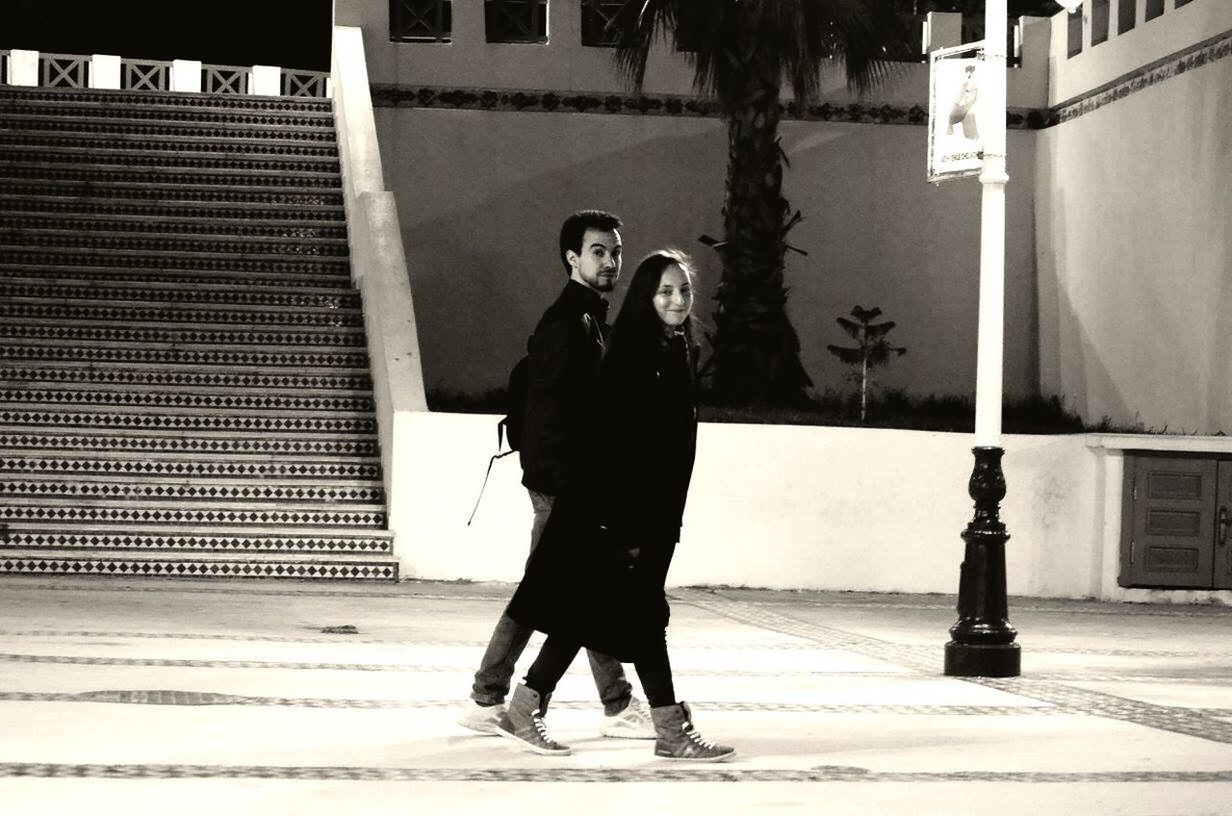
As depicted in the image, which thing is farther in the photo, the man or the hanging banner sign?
the hanging banner sign

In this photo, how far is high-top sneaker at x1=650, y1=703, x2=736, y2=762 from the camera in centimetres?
732

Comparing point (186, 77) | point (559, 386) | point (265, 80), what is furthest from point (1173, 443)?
point (186, 77)

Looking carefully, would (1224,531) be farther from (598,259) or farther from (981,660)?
(598,259)

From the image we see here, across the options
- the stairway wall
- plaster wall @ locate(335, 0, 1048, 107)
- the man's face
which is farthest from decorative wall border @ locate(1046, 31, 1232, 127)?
the man's face

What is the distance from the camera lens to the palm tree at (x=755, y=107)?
19281 millimetres

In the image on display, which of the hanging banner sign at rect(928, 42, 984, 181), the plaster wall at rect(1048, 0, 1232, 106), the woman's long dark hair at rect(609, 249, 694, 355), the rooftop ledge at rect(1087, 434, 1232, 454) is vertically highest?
the plaster wall at rect(1048, 0, 1232, 106)

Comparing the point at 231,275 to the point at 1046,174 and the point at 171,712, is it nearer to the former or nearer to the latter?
the point at 1046,174

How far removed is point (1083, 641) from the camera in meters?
12.5

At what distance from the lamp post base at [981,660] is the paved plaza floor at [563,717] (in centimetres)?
A: 12

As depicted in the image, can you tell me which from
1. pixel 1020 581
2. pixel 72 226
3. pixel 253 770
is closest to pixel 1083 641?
pixel 1020 581

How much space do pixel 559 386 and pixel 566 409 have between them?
9 cm

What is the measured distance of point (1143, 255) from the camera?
19906 millimetres

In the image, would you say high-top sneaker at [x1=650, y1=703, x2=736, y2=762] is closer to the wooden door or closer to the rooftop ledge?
the rooftop ledge

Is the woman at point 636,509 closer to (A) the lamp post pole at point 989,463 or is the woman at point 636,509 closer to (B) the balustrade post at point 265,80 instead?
(A) the lamp post pole at point 989,463
